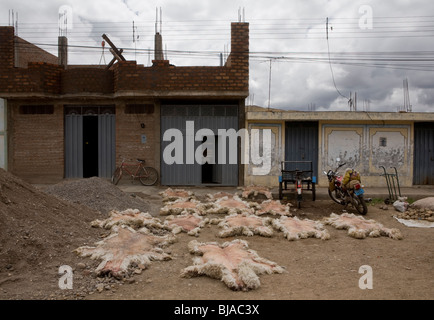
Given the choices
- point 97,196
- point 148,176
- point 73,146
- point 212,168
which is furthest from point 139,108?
point 97,196

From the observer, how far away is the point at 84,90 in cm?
1293

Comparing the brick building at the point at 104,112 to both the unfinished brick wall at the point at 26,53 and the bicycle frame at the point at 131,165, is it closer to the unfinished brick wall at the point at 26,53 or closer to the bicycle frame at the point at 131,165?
the bicycle frame at the point at 131,165

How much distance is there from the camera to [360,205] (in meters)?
8.47

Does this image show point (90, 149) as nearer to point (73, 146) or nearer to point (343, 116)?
point (73, 146)

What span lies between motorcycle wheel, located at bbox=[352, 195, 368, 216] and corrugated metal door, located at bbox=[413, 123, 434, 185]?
622 centimetres

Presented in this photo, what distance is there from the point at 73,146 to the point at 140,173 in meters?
2.98

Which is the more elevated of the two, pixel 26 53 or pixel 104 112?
pixel 26 53

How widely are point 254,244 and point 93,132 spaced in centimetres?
979

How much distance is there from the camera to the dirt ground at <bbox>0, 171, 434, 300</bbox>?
12.1 ft

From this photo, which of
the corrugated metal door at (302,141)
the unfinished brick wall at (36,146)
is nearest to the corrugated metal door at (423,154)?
the corrugated metal door at (302,141)

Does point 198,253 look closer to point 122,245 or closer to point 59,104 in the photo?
point 122,245

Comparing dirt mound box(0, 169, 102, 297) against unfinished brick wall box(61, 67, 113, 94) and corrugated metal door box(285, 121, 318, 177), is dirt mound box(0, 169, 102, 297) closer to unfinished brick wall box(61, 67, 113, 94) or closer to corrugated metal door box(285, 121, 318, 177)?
unfinished brick wall box(61, 67, 113, 94)

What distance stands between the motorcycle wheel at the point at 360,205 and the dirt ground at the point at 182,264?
1.38 m

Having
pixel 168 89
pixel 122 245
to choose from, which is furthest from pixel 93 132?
pixel 122 245
